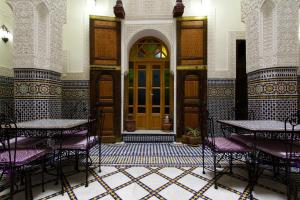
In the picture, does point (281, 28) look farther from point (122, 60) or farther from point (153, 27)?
point (122, 60)

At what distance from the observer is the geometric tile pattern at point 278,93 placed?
297 centimetres

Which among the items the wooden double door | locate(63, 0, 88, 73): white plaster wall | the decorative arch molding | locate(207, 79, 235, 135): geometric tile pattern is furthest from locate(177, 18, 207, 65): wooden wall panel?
locate(63, 0, 88, 73): white plaster wall

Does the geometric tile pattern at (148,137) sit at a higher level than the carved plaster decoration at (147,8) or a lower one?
lower

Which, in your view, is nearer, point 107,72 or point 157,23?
point 107,72

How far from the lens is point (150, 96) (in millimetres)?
5172

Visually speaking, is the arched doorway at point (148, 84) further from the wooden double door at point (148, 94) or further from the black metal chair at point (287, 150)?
the black metal chair at point (287, 150)

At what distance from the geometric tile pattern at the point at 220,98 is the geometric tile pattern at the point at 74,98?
10.3 feet

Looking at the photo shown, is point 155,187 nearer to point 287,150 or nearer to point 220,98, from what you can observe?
point 287,150

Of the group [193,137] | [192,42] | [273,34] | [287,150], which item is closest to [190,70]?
[192,42]

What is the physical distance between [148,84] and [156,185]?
3.31 meters

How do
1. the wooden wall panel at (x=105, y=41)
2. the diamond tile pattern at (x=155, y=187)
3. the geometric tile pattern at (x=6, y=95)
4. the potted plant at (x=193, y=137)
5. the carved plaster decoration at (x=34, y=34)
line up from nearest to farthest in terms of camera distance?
the diamond tile pattern at (x=155, y=187), the carved plaster decoration at (x=34, y=34), the geometric tile pattern at (x=6, y=95), the potted plant at (x=193, y=137), the wooden wall panel at (x=105, y=41)

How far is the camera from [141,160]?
3162mm

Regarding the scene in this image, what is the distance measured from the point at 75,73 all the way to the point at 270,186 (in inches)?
177

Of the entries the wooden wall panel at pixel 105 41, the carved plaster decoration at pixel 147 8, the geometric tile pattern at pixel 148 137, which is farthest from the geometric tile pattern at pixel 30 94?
the carved plaster decoration at pixel 147 8
